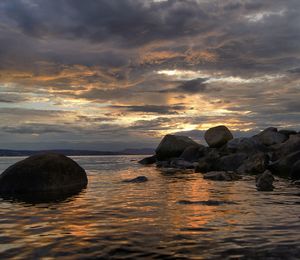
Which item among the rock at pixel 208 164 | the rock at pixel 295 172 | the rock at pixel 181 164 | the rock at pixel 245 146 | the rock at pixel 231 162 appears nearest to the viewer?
the rock at pixel 295 172

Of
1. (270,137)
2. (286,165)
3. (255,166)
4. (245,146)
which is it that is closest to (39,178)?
(255,166)

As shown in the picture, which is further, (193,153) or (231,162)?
(193,153)

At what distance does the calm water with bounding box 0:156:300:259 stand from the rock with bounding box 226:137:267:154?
19.8 m

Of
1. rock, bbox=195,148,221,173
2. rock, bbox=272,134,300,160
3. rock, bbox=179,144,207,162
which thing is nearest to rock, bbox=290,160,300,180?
rock, bbox=272,134,300,160

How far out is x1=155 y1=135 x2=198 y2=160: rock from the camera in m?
45.7

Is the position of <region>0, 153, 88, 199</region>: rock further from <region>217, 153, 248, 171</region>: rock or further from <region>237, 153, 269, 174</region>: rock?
<region>217, 153, 248, 171</region>: rock

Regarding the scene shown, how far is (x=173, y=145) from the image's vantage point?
4569 centimetres

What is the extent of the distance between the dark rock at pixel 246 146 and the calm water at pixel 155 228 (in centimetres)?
1979

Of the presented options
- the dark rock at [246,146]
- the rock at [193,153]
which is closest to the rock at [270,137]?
the dark rock at [246,146]

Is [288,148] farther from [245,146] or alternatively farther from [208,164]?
[208,164]

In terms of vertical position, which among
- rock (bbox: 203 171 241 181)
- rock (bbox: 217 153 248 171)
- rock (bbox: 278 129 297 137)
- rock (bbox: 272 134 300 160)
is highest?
rock (bbox: 278 129 297 137)

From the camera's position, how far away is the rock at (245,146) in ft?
115

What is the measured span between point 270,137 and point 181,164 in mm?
9415

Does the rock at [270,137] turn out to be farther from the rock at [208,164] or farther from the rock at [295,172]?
the rock at [295,172]
